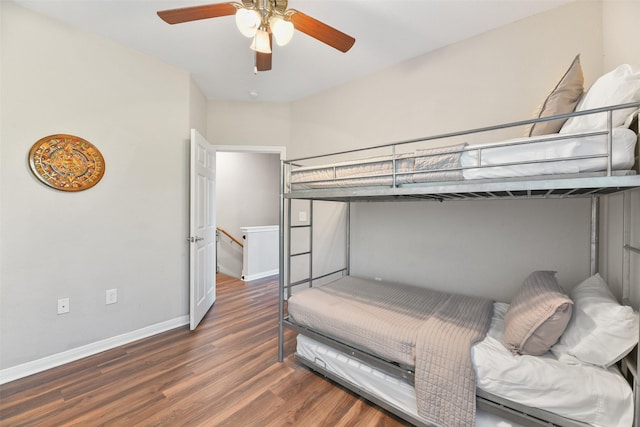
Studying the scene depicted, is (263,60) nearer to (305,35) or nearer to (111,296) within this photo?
(305,35)

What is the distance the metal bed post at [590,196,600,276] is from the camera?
1656mm

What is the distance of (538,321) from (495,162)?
0.75m

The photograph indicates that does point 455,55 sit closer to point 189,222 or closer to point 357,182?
point 357,182

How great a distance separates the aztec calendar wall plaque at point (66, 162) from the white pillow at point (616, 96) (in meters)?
3.20

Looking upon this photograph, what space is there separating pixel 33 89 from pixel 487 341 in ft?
11.1

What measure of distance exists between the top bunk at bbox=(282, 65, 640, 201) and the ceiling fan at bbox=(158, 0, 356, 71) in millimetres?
831

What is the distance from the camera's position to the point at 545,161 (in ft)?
3.59

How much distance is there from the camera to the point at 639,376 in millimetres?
963

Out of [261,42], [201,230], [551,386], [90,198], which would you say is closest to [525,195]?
[551,386]

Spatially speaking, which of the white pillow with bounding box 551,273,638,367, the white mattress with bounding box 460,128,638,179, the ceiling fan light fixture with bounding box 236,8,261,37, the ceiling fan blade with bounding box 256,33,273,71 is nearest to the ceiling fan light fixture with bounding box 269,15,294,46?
the ceiling fan light fixture with bounding box 236,8,261,37

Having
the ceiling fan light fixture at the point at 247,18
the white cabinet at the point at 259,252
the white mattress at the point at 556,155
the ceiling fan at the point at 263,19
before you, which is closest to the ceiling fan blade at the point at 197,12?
the ceiling fan at the point at 263,19

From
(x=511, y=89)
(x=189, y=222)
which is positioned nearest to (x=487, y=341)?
(x=511, y=89)

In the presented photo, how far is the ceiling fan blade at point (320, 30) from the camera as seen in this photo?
1.51m

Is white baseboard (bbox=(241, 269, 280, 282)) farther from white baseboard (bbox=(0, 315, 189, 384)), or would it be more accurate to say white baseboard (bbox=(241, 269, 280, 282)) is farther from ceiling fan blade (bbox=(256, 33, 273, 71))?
ceiling fan blade (bbox=(256, 33, 273, 71))
